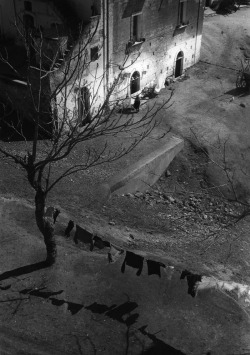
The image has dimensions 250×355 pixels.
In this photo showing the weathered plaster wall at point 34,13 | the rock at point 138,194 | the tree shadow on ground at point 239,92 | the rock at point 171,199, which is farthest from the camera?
the tree shadow on ground at point 239,92

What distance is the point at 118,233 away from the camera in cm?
1834

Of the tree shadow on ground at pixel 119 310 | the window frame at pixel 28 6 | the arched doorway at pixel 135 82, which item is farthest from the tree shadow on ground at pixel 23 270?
the arched doorway at pixel 135 82

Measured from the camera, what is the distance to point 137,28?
2755 cm

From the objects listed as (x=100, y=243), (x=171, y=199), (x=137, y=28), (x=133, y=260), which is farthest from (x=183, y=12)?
(x=133, y=260)

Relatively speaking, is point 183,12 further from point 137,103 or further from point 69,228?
point 69,228

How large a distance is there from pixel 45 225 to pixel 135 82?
1731cm

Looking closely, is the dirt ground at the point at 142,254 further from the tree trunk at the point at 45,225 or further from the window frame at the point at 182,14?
the window frame at the point at 182,14

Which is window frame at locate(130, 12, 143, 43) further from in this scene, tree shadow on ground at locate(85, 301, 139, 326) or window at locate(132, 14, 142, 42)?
tree shadow on ground at locate(85, 301, 139, 326)

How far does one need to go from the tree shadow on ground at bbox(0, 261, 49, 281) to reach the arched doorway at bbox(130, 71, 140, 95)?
640 inches

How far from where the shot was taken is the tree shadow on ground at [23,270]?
568 inches

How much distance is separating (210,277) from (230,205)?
347 inches

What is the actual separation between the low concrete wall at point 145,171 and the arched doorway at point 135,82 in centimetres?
488

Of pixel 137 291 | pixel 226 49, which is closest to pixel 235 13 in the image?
pixel 226 49

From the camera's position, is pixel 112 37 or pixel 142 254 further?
pixel 112 37
